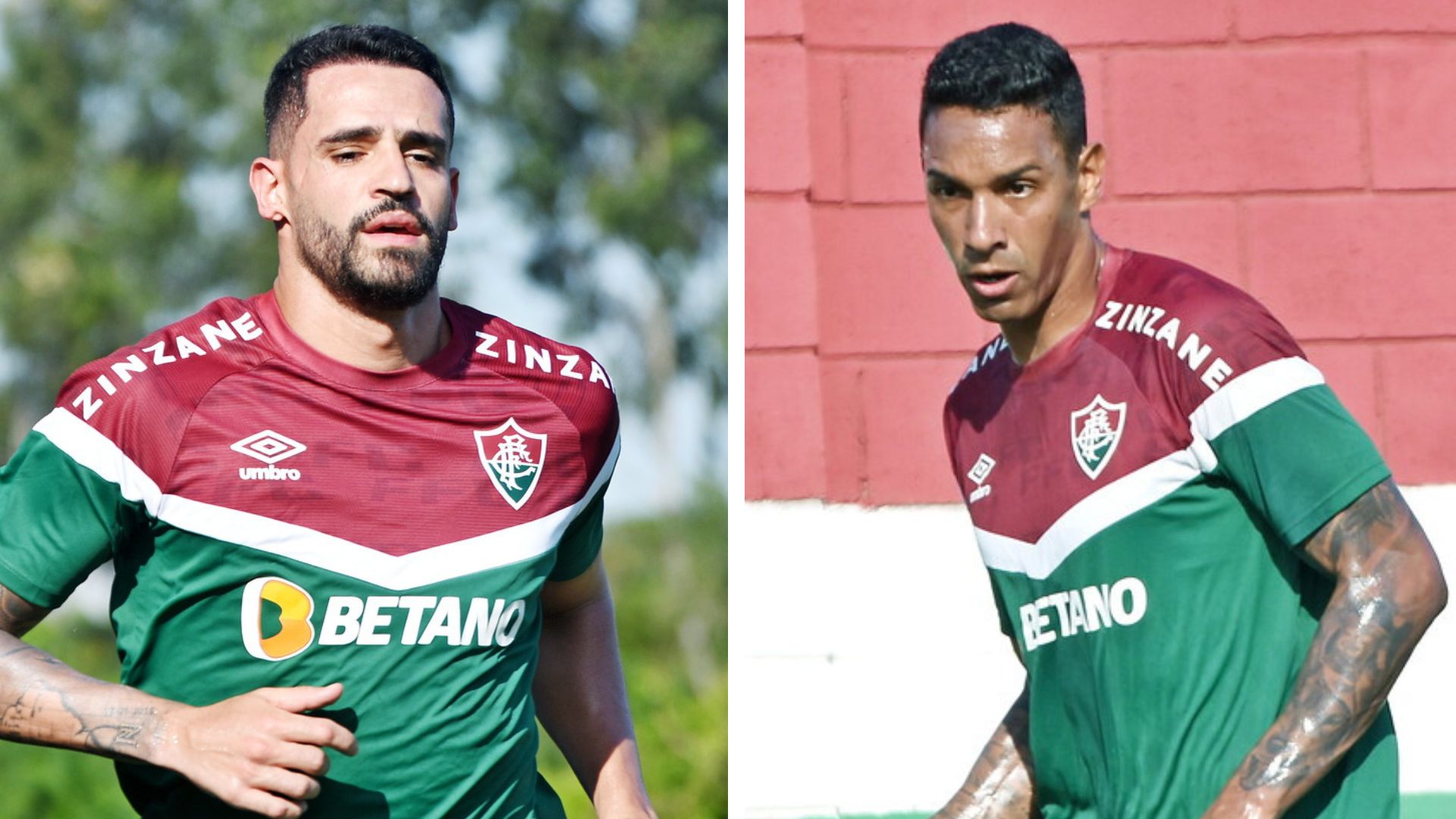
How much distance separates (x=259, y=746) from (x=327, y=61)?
1271mm

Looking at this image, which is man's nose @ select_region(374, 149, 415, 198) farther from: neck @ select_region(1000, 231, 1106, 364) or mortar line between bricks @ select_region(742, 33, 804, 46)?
mortar line between bricks @ select_region(742, 33, 804, 46)

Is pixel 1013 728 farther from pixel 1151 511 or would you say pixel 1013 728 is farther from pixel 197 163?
pixel 197 163

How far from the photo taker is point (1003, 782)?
3635 millimetres

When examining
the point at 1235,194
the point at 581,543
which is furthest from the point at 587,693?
the point at 1235,194

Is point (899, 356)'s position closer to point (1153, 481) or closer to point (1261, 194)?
point (1261, 194)

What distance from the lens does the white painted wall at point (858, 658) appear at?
15.3 feet

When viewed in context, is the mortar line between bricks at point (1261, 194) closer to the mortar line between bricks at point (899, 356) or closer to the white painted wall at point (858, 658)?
the mortar line between bricks at point (899, 356)

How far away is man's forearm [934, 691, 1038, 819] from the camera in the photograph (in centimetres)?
362

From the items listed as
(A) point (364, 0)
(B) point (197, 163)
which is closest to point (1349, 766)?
(A) point (364, 0)

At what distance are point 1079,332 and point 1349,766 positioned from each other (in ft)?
2.82

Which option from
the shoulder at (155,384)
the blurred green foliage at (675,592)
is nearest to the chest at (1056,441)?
the shoulder at (155,384)

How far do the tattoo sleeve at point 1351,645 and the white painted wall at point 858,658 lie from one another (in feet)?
6.17

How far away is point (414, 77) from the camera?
3389 mm

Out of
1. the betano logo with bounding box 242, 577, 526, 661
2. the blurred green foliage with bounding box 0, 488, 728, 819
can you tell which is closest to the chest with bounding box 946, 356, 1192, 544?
the betano logo with bounding box 242, 577, 526, 661
